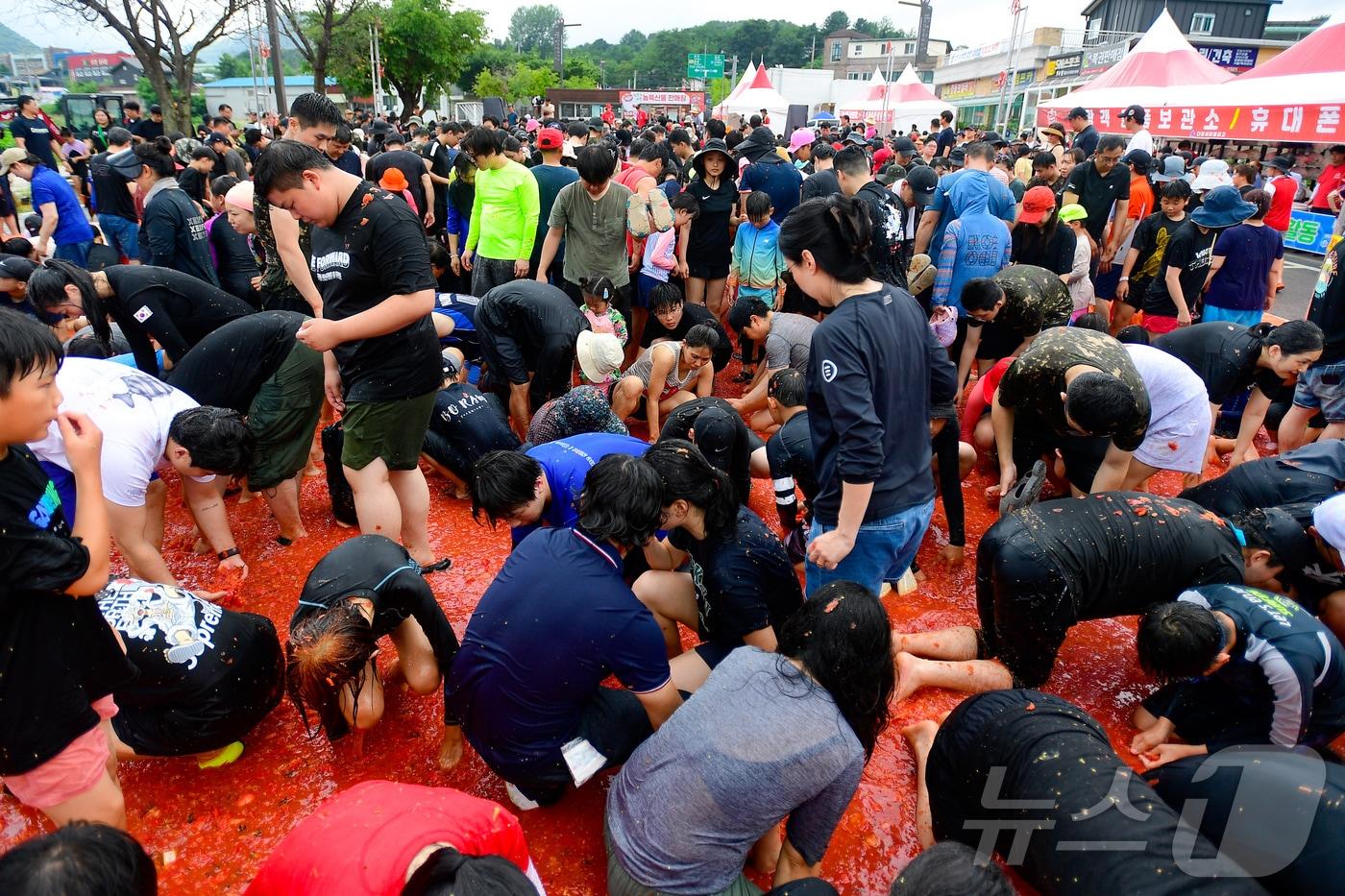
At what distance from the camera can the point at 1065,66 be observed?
3197 centimetres

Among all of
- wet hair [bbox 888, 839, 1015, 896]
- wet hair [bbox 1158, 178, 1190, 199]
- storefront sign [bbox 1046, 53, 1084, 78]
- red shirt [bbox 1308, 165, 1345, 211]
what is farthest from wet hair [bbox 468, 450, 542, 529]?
storefront sign [bbox 1046, 53, 1084, 78]

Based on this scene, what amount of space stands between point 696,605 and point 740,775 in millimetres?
1055

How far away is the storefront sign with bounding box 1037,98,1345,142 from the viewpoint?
9914 mm

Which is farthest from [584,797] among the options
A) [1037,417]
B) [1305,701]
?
[1037,417]

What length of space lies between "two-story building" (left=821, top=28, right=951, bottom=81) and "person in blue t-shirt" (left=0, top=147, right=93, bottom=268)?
70.4m

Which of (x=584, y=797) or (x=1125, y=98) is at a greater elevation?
(x=1125, y=98)

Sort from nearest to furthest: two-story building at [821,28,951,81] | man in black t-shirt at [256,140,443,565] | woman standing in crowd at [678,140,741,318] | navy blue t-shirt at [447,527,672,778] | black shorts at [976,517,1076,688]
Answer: navy blue t-shirt at [447,527,672,778]
black shorts at [976,517,1076,688]
man in black t-shirt at [256,140,443,565]
woman standing in crowd at [678,140,741,318]
two-story building at [821,28,951,81]

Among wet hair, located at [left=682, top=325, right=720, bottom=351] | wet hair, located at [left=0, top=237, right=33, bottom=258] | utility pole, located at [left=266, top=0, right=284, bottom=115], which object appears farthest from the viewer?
utility pole, located at [left=266, top=0, right=284, bottom=115]

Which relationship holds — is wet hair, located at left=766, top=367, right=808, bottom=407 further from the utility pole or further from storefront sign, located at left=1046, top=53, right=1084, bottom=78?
storefront sign, located at left=1046, top=53, right=1084, bottom=78

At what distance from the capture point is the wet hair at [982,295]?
13.5 ft

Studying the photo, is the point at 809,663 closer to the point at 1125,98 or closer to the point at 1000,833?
the point at 1000,833

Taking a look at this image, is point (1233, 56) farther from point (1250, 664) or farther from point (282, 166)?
point (282, 166)

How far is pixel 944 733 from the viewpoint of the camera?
83.8 inches

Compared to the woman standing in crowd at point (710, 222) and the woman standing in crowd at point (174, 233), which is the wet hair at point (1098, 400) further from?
the woman standing in crowd at point (174, 233)
